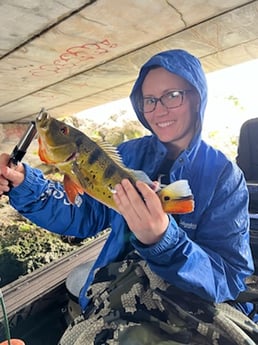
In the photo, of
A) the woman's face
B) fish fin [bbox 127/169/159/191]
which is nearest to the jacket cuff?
fish fin [bbox 127/169/159/191]

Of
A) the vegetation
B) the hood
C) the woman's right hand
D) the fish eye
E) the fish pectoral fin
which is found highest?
the hood

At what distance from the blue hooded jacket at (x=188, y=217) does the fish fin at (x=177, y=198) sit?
0.11 m

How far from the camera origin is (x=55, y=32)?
2.56m

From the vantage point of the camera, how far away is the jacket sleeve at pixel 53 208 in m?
1.56

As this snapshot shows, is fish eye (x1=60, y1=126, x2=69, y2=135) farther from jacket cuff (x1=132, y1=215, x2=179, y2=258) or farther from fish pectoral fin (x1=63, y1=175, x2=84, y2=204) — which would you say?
jacket cuff (x1=132, y1=215, x2=179, y2=258)

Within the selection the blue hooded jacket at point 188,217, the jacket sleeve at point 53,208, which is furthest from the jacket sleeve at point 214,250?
the jacket sleeve at point 53,208

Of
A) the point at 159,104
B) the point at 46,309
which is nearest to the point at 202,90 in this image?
the point at 159,104

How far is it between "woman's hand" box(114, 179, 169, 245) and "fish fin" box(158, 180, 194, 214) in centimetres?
2

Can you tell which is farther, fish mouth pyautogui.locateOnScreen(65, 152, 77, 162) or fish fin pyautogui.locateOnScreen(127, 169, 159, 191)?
fish mouth pyautogui.locateOnScreen(65, 152, 77, 162)

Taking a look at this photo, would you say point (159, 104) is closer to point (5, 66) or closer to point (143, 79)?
point (143, 79)

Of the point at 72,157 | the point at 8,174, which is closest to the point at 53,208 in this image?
the point at 8,174

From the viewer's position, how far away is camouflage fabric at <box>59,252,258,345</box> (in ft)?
3.90

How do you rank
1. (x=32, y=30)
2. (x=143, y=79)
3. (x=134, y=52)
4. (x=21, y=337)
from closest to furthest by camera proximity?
(x=143, y=79)
(x=21, y=337)
(x=32, y=30)
(x=134, y=52)

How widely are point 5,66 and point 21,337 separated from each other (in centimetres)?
224
